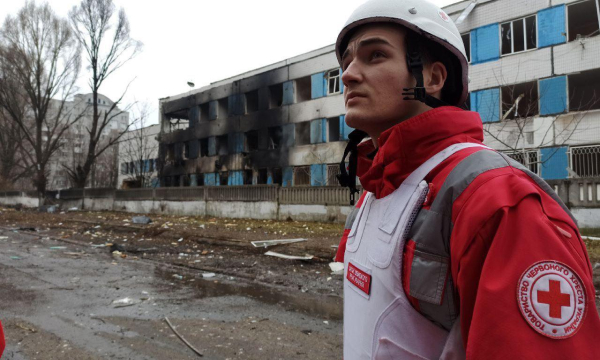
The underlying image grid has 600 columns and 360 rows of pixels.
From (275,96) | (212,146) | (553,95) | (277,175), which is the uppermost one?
(275,96)

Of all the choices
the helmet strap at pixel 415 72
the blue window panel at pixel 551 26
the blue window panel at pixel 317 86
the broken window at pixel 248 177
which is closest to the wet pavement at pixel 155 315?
the helmet strap at pixel 415 72

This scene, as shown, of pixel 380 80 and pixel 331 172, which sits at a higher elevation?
pixel 331 172

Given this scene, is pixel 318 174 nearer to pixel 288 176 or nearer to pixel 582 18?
pixel 288 176

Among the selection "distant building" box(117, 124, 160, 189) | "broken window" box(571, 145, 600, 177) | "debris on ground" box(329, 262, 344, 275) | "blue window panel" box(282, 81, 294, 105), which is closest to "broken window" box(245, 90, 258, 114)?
"blue window panel" box(282, 81, 294, 105)

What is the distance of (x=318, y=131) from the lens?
87.8 ft

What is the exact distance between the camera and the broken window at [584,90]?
17.1 metres

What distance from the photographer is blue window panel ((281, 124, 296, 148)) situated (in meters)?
28.5

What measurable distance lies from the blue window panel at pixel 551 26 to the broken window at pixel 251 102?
2035 cm

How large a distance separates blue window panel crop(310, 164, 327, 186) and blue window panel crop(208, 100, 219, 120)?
12.3m

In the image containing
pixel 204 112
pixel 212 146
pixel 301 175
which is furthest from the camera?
pixel 204 112

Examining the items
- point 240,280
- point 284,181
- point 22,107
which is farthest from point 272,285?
point 22,107

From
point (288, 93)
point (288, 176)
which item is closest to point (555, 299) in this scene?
point (288, 176)

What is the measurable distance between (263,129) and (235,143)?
3.29 m

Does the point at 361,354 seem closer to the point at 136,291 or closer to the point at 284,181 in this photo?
the point at 136,291
